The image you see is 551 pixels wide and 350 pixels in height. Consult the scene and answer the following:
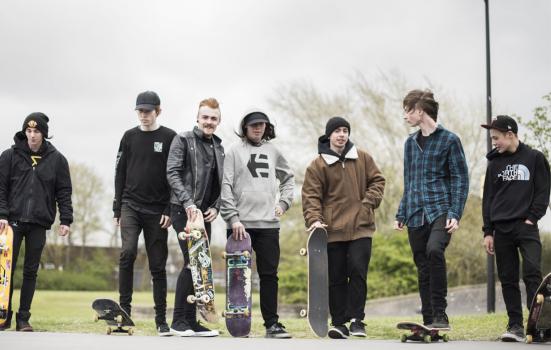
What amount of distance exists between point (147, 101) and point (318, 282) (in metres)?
2.43

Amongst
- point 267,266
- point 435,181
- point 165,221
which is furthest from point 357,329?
point 165,221

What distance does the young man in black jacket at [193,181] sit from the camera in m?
6.77

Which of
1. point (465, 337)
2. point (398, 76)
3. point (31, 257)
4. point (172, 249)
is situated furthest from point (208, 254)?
point (172, 249)

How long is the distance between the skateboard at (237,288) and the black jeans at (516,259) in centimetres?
229

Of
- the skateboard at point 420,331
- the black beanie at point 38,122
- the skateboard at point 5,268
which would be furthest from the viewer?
the black beanie at point 38,122

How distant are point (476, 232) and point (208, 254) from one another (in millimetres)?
17235

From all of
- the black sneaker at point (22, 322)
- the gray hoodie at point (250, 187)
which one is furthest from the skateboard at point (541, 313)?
the black sneaker at point (22, 322)

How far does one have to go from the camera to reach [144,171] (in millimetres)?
7359

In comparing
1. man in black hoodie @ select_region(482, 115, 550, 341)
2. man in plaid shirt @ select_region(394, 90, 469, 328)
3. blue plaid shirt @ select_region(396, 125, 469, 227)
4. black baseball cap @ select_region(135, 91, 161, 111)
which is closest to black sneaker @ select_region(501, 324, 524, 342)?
man in black hoodie @ select_region(482, 115, 550, 341)

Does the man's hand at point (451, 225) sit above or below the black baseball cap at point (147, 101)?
below

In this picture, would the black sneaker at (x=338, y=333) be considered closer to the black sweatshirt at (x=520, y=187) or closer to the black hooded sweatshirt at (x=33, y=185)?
the black sweatshirt at (x=520, y=187)

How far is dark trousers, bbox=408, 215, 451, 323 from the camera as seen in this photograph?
6.27m

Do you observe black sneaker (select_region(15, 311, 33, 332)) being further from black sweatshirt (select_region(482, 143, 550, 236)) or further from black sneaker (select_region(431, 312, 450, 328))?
black sweatshirt (select_region(482, 143, 550, 236))

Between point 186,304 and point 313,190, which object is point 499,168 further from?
point 186,304
